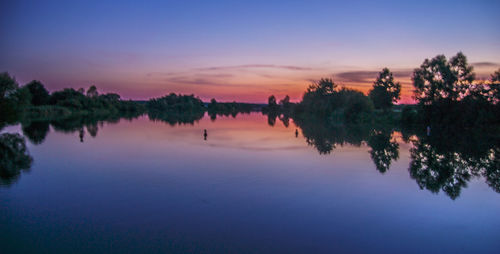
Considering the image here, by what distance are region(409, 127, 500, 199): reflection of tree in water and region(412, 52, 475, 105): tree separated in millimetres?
26153

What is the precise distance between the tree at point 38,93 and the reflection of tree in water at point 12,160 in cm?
7142

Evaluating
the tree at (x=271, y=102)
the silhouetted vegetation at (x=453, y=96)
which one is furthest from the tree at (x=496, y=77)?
the tree at (x=271, y=102)

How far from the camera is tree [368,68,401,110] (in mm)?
66438

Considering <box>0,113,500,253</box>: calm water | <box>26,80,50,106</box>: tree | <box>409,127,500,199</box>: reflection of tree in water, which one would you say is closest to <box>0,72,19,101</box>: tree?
<box>0,113,500,253</box>: calm water

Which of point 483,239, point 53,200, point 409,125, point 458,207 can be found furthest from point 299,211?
point 409,125

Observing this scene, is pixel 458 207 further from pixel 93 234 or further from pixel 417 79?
pixel 417 79

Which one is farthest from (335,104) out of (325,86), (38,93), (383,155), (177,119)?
(38,93)

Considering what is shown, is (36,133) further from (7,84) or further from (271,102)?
(271,102)

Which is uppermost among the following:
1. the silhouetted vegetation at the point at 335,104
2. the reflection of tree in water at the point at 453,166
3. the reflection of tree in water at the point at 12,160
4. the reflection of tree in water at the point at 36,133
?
the silhouetted vegetation at the point at 335,104

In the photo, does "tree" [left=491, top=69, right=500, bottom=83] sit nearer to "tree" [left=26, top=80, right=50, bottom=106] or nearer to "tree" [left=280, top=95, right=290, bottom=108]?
"tree" [left=26, top=80, right=50, bottom=106]

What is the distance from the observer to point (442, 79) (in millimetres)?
50312

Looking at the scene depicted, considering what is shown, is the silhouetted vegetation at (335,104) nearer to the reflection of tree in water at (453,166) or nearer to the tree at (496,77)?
the tree at (496,77)

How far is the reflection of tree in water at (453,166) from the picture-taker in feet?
47.1

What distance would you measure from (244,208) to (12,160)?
15.9 metres
